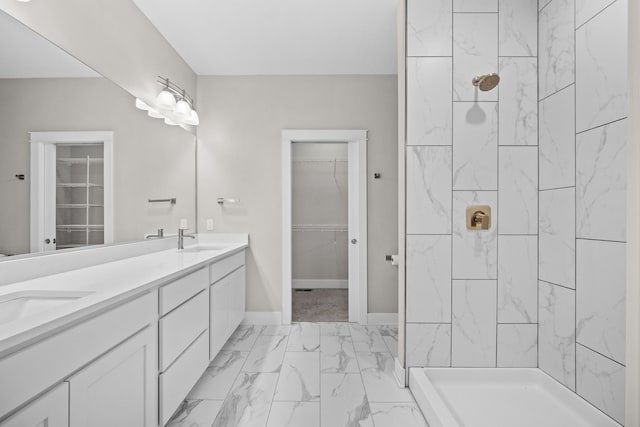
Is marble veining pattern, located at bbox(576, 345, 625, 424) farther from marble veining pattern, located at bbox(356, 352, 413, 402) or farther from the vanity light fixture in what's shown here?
the vanity light fixture

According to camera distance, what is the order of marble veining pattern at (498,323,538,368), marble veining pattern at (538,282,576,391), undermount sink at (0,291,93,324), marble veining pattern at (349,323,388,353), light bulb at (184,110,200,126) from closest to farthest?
1. undermount sink at (0,291,93,324)
2. marble veining pattern at (538,282,576,391)
3. marble veining pattern at (498,323,538,368)
4. marble veining pattern at (349,323,388,353)
5. light bulb at (184,110,200,126)

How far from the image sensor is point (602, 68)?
1413mm

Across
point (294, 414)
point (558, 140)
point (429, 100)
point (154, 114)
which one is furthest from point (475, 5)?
point (294, 414)

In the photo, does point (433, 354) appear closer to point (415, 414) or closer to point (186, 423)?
point (415, 414)

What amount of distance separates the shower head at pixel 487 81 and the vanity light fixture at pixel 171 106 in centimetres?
225

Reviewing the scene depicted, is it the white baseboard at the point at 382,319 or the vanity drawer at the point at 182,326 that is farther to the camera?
the white baseboard at the point at 382,319

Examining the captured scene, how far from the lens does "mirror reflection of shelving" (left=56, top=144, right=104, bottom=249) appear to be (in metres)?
1.60

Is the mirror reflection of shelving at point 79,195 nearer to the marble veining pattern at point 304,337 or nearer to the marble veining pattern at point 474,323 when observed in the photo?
the marble veining pattern at point 304,337

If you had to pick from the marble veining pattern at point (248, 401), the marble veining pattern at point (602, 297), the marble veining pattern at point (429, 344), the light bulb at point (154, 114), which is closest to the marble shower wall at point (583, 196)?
the marble veining pattern at point (602, 297)

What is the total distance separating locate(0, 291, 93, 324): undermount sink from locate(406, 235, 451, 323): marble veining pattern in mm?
1645

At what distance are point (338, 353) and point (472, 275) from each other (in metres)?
1.24

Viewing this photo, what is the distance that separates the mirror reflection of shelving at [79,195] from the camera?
A: 1602mm

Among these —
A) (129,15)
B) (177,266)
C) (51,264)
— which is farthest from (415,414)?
(129,15)

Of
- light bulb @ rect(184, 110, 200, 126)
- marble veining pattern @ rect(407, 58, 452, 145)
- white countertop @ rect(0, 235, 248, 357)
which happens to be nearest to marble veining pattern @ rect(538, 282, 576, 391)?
marble veining pattern @ rect(407, 58, 452, 145)
